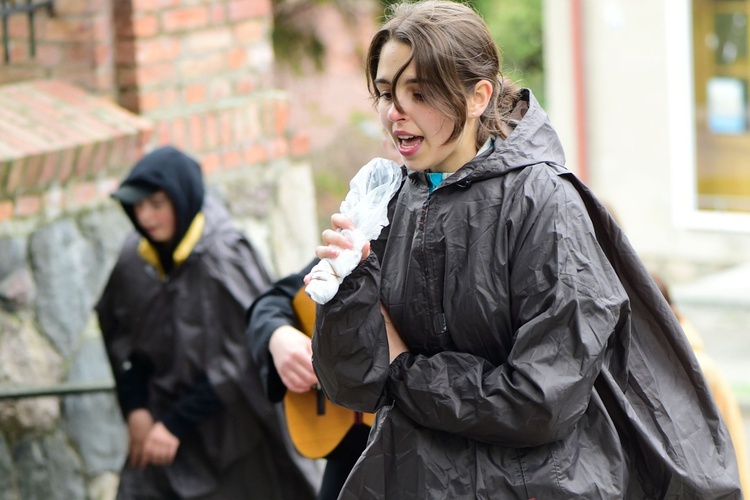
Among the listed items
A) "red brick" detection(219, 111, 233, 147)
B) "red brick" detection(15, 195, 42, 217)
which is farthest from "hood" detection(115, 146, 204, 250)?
"red brick" detection(219, 111, 233, 147)

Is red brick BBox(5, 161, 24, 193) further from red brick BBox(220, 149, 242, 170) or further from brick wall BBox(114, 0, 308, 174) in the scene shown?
red brick BBox(220, 149, 242, 170)

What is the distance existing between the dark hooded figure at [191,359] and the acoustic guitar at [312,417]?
0.53 meters

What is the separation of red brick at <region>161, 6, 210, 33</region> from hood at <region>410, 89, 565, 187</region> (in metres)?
2.99

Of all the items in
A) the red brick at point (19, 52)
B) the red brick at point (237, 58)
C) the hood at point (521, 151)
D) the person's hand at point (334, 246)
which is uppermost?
the red brick at point (19, 52)

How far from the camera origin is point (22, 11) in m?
4.91

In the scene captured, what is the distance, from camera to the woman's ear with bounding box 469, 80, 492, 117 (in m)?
2.33

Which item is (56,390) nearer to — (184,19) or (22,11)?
(22,11)

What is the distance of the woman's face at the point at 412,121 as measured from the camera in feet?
7.50

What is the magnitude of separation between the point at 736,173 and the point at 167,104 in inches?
243

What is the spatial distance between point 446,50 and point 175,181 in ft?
6.14

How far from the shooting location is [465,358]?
7.45ft

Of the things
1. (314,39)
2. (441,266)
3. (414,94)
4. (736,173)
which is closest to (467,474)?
(441,266)

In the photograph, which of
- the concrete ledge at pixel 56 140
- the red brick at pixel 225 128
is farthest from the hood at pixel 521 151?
the red brick at pixel 225 128

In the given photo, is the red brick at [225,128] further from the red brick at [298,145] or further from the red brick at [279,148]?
the red brick at [298,145]
